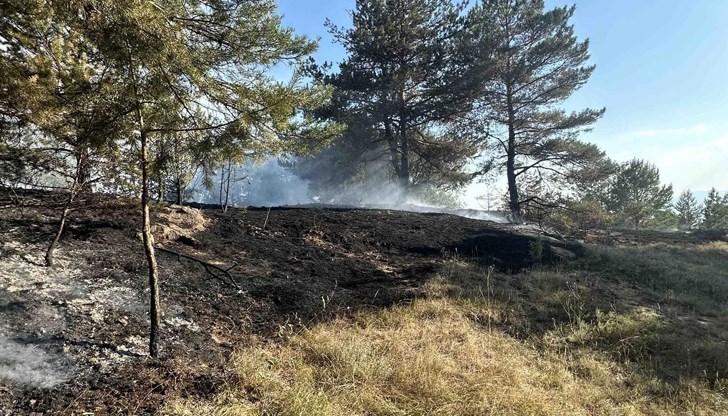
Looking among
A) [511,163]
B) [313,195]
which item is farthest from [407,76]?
[313,195]

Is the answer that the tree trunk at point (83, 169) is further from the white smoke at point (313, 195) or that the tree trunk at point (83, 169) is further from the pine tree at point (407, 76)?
the pine tree at point (407, 76)

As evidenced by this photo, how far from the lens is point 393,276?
569cm

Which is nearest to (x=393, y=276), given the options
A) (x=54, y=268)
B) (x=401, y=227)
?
(x=401, y=227)

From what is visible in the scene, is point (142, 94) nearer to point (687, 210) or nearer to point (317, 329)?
point (317, 329)

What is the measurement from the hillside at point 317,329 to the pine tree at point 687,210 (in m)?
33.2

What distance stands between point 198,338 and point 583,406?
124 inches

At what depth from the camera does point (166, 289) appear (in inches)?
149

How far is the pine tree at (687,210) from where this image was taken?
107 ft

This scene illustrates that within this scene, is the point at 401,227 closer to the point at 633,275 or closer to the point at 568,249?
the point at 568,249

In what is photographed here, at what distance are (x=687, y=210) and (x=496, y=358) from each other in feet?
132

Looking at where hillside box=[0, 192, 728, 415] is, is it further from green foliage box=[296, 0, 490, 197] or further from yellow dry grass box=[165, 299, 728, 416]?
green foliage box=[296, 0, 490, 197]

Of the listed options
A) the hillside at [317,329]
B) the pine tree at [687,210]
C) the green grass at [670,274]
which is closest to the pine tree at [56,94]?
the hillside at [317,329]

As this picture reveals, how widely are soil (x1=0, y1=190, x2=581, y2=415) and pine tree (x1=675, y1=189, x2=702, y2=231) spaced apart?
115ft

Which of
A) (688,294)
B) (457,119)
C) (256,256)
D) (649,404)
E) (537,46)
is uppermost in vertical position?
(537,46)
